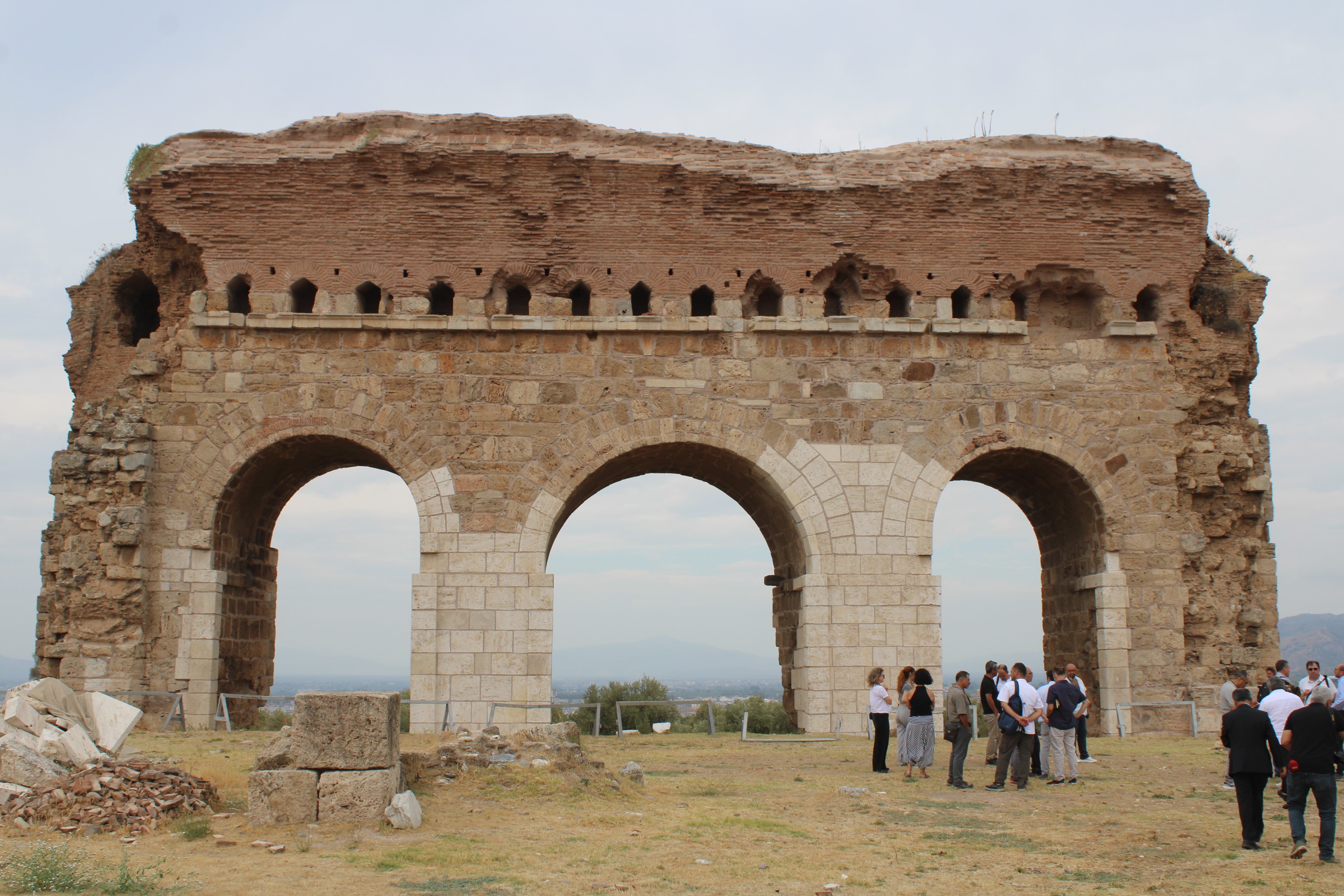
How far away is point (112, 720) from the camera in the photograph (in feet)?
29.6

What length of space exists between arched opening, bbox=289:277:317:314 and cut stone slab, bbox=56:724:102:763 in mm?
6841

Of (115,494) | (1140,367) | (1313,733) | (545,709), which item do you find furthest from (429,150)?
(1313,733)

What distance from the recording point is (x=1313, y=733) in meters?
6.88

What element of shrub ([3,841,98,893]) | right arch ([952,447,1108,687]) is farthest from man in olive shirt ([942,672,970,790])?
shrub ([3,841,98,893])

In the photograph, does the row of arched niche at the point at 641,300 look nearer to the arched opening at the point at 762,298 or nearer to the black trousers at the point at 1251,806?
Result: the arched opening at the point at 762,298

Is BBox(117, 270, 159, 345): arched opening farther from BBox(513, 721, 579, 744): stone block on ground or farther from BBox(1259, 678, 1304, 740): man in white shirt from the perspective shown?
BBox(1259, 678, 1304, 740): man in white shirt

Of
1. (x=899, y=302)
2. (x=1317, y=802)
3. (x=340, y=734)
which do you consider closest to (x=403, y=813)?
(x=340, y=734)

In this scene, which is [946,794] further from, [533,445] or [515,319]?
[515,319]

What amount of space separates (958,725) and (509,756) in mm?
3959

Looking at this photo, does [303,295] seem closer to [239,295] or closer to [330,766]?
[239,295]

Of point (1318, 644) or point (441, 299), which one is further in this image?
point (1318, 644)

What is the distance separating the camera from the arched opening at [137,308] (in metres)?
15.2

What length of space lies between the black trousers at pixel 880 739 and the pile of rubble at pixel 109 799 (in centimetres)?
591

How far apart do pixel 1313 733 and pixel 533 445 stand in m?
9.07
